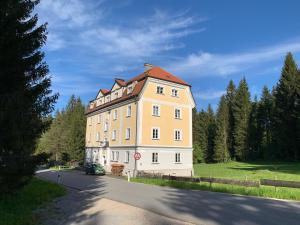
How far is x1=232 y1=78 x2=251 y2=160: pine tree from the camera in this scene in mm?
73438

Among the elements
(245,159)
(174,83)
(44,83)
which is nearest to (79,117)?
(174,83)

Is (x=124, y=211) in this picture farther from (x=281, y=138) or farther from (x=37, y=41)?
(x=281, y=138)

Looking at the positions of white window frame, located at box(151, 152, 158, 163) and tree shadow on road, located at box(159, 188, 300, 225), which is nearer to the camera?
tree shadow on road, located at box(159, 188, 300, 225)

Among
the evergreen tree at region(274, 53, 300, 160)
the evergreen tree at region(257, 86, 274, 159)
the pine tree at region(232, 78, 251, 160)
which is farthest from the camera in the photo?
the evergreen tree at region(257, 86, 274, 159)

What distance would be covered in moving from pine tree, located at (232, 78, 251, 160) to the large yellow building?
35487 mm

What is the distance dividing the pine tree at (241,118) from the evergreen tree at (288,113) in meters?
8.89

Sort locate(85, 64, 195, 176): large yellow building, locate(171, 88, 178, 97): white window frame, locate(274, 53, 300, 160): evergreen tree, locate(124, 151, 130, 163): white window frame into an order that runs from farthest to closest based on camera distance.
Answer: locate(274, 53, 300, 160): evergreen tree → locate(171, 88, 178, 97): white window frame → locate(124, 151, 130, 163): white window frame → locate(85, 64, 195, 176): large yellow building

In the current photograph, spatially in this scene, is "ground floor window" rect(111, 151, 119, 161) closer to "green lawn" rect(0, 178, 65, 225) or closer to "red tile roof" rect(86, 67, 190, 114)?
"red tile roof" rect(86, 67, 190, 114)

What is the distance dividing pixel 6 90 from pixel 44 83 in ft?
6.25

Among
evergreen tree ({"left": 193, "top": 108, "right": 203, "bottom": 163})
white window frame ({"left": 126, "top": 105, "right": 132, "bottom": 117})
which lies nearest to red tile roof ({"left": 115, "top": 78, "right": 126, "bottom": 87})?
white window frame ({"left": 126, "top": 105, "right": 132, "bottom": 117})

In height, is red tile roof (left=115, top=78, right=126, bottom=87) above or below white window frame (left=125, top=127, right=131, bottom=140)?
above

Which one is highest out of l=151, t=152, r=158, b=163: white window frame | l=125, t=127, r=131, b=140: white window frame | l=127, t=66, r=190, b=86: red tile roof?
l=127, t=66, r=190, b=86: red tile roof

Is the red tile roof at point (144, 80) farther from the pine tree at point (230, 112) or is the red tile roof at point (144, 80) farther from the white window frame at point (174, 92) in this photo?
the pine tree at point (230, 112)

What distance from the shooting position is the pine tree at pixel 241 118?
73.4 m
